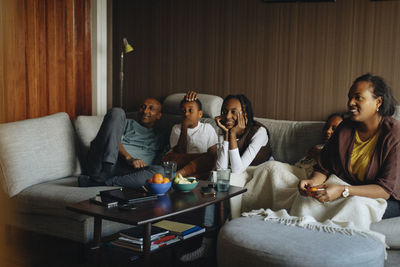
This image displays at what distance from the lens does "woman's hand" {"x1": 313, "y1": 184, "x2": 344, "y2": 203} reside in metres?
2.26

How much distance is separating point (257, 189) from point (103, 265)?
Answer: 1.02 metres

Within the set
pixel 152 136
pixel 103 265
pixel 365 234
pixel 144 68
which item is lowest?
pixel 103 265

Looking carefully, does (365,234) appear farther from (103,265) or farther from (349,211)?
(103,265)

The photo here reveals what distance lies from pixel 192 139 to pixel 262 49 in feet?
3.18

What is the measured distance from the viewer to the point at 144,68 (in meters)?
4.13

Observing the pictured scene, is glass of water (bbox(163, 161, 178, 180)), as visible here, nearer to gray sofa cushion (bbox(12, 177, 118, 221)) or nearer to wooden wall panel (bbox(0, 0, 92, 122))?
gray sofa cushion (bbox(12, 177, 118, 221))

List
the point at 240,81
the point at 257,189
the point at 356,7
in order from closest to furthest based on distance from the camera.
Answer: the point at 257,189 → the point at 356,7 → the point at 240,81

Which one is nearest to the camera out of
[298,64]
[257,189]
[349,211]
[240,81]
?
[349,211]

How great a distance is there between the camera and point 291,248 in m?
1.83

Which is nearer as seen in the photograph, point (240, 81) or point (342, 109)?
point (342, 109)

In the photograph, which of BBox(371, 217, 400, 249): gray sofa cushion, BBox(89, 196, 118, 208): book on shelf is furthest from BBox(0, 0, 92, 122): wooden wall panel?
BBox(371, 217, 400, 249): gray sofa cushion

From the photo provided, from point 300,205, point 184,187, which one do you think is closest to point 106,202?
point 184,187

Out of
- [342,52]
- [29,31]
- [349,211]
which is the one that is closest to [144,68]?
[29,31]

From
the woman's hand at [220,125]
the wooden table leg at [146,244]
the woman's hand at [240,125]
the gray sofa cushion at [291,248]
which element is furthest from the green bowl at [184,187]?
the woman's hand at [240,125]
